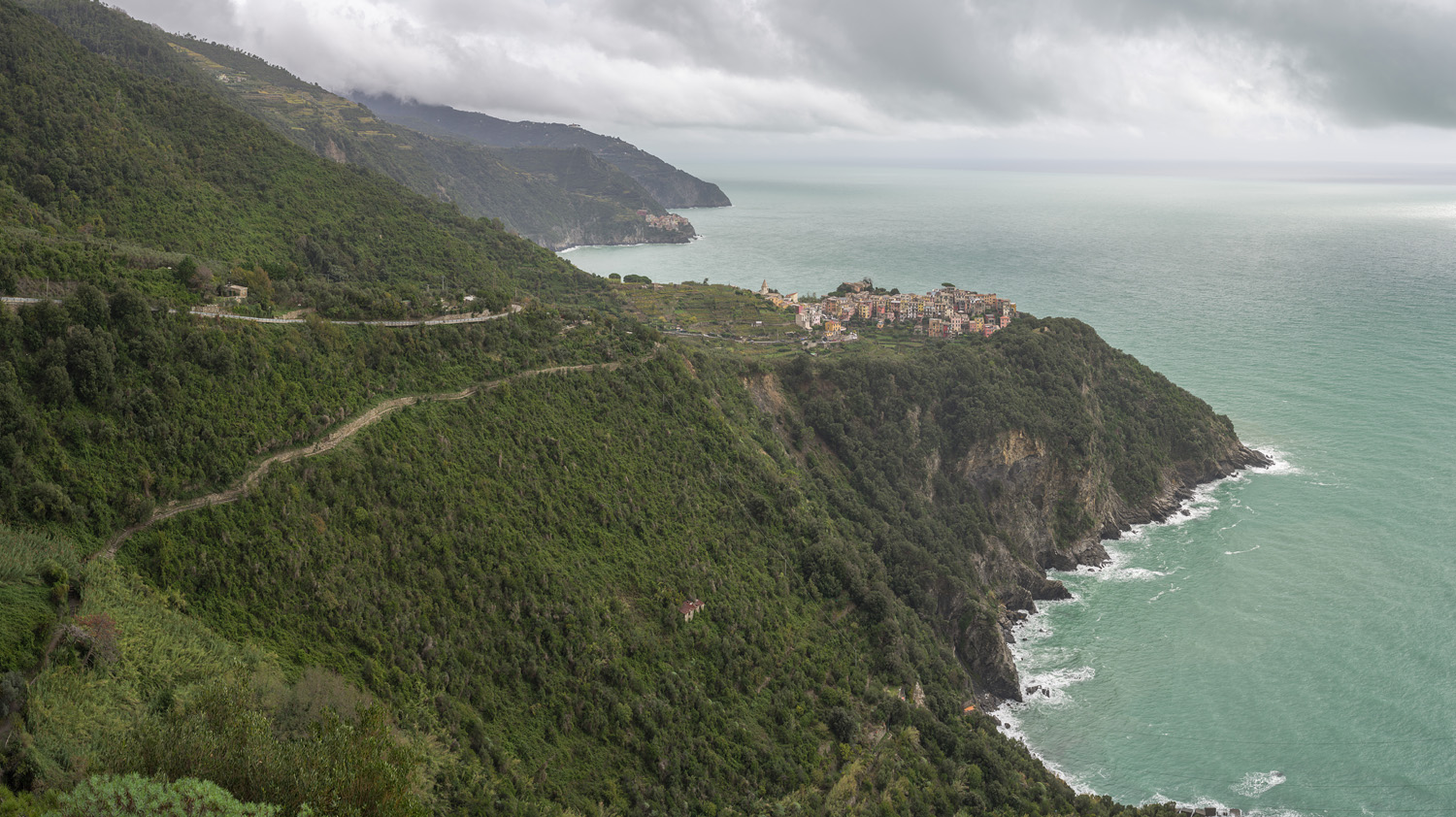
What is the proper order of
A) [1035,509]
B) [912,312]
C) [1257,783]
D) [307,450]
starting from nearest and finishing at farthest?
[307,450] < [1257,783] < [1035,509] < [912,312]

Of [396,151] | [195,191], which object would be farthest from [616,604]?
[396,151]

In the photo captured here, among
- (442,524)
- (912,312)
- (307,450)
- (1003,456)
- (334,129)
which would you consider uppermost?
(334,129)

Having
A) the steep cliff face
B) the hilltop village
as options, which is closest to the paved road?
the steep cliff face

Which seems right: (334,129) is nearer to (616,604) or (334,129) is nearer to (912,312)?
(912,312)

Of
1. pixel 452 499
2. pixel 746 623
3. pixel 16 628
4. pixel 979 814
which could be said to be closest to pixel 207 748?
pixel 16 628

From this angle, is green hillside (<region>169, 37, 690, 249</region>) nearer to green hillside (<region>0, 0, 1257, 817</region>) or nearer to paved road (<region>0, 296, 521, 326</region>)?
green hillside (<region>0, 0, 1257, 817</region>)

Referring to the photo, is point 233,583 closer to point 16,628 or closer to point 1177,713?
point 16,628

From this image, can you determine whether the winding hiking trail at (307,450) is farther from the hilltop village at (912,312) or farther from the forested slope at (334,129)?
the forested slope at (334,129)
